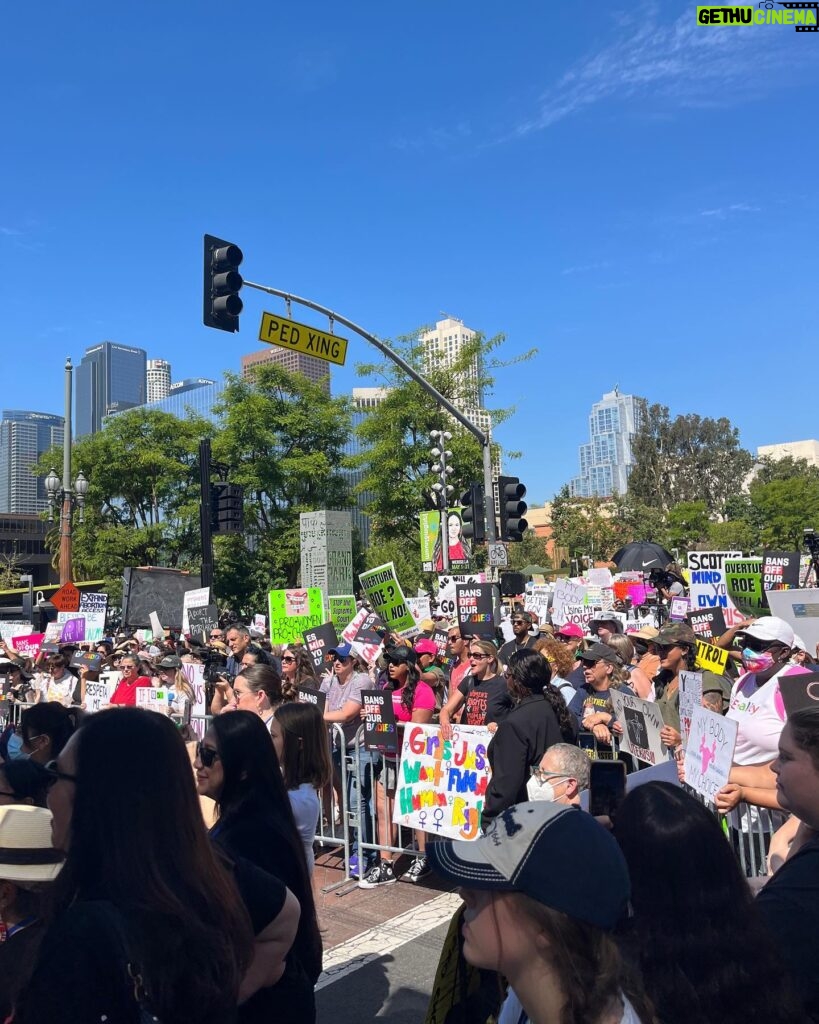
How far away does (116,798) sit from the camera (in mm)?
2070

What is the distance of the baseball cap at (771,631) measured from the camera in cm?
668

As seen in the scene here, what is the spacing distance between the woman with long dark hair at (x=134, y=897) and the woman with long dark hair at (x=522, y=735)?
3.14 m

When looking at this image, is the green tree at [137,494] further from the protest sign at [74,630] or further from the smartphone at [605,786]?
the smartphone at [605,786]

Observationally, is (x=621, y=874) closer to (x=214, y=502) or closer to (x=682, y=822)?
(x=682, y=822)

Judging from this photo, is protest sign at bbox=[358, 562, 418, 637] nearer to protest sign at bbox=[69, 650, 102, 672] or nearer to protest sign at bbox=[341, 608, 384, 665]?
protest sign at bbox=[341, 608, 384, 665]

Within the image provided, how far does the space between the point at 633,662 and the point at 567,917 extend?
25.5 feet

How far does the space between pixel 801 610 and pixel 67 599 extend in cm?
1887

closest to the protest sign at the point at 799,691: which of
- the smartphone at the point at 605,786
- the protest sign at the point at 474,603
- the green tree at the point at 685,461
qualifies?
the smartphone at the point at 605,786

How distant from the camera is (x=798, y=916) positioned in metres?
2.22

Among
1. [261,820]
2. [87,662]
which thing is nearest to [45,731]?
[261,820]

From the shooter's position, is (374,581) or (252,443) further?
(252,443)

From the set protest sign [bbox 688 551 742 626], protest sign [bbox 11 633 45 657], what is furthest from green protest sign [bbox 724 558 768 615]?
protest sign [bbox 11 633 45 657]

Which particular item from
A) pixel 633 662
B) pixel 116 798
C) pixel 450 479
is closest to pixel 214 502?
pixel 633 662

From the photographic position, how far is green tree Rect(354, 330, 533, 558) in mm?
41594
